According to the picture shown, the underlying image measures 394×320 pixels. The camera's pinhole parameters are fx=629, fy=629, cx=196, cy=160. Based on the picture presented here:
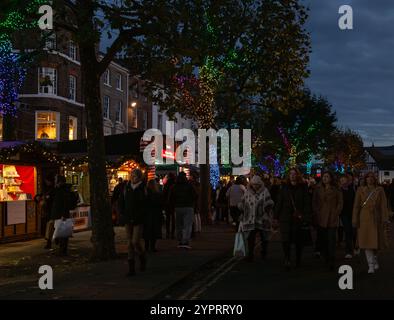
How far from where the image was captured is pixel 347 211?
14438 millimetres

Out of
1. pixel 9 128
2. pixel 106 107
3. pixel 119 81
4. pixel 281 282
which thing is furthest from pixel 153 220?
pixel 119 81

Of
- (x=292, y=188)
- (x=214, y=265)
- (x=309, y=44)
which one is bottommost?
(x=214, y=265)

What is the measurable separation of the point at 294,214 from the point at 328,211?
74 cm

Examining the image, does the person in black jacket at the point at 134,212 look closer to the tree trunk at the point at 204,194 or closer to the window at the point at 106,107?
the tree trunk at the point at 204,194

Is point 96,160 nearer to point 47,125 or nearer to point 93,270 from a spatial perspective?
point 93,270

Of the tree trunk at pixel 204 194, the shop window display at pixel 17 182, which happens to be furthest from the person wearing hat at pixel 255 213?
the tree trunk at pixel 204 194

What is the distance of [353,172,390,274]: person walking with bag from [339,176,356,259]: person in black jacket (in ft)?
7.82

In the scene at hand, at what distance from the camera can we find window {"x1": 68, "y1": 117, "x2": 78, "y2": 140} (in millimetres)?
40969

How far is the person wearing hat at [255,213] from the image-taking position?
13.5 meters

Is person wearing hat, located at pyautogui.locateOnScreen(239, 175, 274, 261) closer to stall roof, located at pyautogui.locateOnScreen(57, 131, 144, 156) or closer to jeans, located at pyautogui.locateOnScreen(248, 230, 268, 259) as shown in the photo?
jeans, located at pyautogui.locateOnScreen(248, 230, 268, 259)

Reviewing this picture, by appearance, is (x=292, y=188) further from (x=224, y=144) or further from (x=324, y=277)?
(x=224, y=144)

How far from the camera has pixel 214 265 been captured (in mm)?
13117
